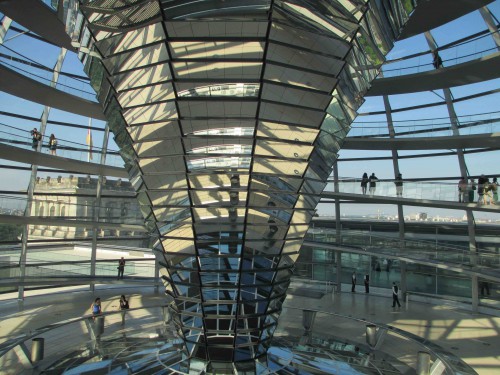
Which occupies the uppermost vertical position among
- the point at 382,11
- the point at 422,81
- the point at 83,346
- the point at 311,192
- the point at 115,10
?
the point at 422,81

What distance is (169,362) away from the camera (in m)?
13.3

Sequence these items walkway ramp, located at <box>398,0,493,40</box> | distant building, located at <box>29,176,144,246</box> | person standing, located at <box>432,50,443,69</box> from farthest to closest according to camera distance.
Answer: distant building, located at <box>29,176,144,246</box>
person standing, located at <box>432,50,443,69</box>
walkway ramp, located at <box>398,0,493,40</box>

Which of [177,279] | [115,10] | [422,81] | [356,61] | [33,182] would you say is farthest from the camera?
[33,182]

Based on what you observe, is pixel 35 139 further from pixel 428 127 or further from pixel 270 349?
pixel 428 127

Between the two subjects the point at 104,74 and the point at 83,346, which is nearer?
the point at 104,74

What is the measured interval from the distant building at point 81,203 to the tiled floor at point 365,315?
398cm

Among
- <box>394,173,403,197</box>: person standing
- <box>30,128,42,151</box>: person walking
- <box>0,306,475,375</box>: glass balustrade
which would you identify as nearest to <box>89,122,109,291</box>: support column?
<box>30,128,42,151</box>: person walking

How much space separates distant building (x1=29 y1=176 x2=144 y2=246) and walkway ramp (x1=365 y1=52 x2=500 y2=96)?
16193mm

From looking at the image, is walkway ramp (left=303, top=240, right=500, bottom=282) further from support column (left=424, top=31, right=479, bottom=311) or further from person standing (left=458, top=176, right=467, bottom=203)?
support column (left=424, top=31, right=479, bottom=311)

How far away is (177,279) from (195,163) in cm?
379

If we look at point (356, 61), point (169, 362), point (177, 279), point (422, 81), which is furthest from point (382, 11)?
point (422, 81)

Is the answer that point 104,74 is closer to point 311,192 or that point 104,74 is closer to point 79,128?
point 311,192

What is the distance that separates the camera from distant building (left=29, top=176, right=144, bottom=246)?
26944 millimetres

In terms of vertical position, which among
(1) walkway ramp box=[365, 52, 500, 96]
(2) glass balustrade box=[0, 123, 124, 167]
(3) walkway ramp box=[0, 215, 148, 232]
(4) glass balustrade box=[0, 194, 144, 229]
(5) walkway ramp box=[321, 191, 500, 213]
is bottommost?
(3) walkway ramp box=[0, 215, 148, 232]
